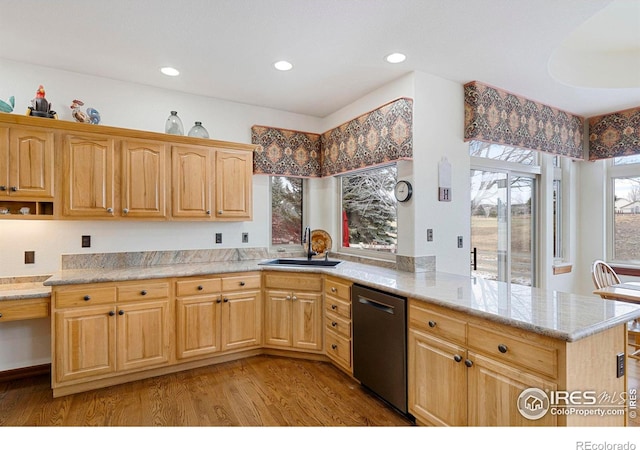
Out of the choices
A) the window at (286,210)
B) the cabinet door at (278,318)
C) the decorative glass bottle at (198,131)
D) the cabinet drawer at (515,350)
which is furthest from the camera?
the window at (286,210)

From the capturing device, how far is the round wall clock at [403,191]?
9.68 feet

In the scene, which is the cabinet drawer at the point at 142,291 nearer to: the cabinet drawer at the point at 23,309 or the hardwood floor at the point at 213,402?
the cabinet drawer at the point at 23,309

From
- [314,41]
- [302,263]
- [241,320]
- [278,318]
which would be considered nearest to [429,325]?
[278,318]

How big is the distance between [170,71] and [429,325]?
9.83 ft

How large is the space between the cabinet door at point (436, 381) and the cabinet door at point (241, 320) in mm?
1632

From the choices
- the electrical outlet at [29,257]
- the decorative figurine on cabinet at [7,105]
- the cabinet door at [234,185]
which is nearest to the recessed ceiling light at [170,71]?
the cabinet door at [234,185]

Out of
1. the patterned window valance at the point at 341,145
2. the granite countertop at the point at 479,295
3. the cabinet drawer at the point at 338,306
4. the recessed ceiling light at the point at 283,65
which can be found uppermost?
the recessed ceiling light at the point at 283,65

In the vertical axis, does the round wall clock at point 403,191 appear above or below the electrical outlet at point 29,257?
above

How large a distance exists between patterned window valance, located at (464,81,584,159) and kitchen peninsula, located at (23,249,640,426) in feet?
4.91

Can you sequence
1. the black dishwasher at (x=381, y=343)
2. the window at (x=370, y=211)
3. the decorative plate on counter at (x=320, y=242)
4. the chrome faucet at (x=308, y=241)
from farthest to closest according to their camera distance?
the decorative plate on counter at (x=320, y=242), the chrome faucet at (x=308, y=241), the window at (x=370, y=211), the black dishwasher at (x=381, y=343)

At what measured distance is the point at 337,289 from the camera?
2.93m

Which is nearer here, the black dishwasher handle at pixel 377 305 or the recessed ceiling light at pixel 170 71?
the black dishwasher handle at pixel 377 305

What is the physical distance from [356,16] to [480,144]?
1989 millimetres
